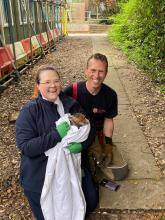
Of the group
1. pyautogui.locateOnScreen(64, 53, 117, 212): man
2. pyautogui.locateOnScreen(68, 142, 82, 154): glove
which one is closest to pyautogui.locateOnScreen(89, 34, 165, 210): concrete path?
pyautogui.locateOnScreen(64, 53, 117, 212): man

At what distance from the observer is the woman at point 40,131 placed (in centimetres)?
253

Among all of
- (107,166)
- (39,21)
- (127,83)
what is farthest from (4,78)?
(39,21)

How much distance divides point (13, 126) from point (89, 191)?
2430 mm

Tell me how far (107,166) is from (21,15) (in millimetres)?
11137

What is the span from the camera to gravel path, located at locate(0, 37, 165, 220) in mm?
2988

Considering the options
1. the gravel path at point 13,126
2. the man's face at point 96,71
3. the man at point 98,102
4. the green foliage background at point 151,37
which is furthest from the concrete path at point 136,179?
the green foliage background at point 151,37

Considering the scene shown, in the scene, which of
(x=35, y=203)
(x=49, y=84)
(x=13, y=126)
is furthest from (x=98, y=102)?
(x=13, y=126)

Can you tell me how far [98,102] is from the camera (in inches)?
128

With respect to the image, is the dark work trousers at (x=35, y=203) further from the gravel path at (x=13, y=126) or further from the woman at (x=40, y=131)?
the gravel path at (x=13, y=126)

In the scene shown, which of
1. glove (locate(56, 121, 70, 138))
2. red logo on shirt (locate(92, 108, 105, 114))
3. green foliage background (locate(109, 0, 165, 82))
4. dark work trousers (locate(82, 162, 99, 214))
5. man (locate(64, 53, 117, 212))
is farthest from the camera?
green foliage background (locate(109, 0, 165, 82))

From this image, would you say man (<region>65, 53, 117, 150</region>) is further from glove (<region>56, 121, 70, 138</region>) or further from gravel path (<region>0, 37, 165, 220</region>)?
gravel path (<region>0, 37, 165, 220</region>)

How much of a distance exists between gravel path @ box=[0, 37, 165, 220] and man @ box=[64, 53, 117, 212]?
72 cm

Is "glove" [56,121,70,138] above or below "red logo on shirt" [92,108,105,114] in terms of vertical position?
above

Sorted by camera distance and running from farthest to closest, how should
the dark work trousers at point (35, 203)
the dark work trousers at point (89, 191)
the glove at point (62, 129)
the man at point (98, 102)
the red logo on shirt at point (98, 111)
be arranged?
the red logo on shirt at point (98, 111) → the man at point (98, 102) → the dark work trousers at point (89, 191) → the dark work trousers at point (35, 203) → the glove at point (62, 129)
